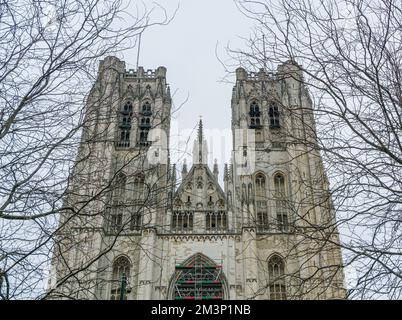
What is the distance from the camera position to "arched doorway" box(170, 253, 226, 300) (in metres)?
26.5

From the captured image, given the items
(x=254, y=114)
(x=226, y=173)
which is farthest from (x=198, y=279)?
(x=254, y=114)

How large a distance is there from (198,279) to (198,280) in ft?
0.21

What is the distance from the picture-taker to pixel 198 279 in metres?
26.8

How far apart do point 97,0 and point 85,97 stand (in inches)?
55.5

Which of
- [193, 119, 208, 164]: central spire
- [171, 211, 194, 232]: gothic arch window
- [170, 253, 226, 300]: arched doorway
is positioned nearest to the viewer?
[170, 253, 226, 300]: arched doorway

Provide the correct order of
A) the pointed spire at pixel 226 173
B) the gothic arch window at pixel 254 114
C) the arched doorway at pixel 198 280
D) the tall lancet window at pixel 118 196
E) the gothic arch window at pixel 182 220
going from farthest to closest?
the gothic arch window at pixel 254 114
the pointed spire at pixel 226 173
the gothic arch window at pixel 182 220
the arched doorway at pixel 198 280
the tall lancet window at pixel 118 196

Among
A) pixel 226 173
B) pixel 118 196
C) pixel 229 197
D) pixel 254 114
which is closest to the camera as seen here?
pixel 118 196

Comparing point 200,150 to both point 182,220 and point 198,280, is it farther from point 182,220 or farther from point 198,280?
Answer: point 198,280

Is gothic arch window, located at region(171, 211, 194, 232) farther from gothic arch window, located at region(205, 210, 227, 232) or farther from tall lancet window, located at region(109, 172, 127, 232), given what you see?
tall lancet window, located at region(109, 172, 127, 232)

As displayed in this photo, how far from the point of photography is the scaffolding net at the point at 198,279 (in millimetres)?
26500

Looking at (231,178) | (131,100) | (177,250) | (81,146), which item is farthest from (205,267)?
(81,146)

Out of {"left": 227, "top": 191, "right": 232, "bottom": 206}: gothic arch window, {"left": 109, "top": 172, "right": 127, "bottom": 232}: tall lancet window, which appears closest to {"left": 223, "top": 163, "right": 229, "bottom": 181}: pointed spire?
{"left": 227, "top": 191, "right": 232, "bottom": 206}: gothic arch window

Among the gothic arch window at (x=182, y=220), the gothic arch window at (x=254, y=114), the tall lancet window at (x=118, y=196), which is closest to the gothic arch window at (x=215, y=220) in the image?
the gothic arch window at (x=182, y=220)

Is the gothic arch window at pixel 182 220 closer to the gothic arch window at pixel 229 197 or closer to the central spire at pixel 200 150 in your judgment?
the gothic arch window at pixel 229 197
